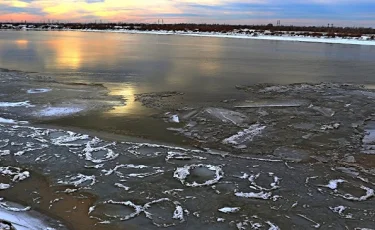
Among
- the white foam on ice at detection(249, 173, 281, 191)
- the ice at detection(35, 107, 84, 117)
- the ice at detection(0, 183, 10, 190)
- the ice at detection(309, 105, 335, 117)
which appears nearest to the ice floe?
the white foam on ice at detection(249, 173, 281, 191)

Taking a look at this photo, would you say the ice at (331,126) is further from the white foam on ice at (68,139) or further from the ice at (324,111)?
the white foam on ice at (68,139)

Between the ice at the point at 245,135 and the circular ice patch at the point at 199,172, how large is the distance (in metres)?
1.07

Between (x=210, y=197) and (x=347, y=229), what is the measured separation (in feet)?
4.79

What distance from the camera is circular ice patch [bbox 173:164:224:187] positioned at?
185 inches

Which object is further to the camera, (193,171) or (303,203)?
(193,171)

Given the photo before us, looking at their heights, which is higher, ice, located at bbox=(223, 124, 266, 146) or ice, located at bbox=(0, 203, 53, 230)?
ice, located at bbox=(223, 124, 266, 146)

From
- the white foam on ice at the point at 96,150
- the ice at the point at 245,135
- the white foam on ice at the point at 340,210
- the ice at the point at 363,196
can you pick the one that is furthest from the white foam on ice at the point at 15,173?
the ice at the point at 363,196

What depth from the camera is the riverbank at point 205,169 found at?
3949 mm

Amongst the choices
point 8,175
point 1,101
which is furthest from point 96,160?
point 1,101

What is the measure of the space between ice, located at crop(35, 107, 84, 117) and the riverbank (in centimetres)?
8

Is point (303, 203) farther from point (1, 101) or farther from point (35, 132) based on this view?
point (1, 101)

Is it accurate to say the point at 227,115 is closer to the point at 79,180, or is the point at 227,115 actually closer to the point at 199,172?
the point at 199,172

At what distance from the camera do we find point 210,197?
4.32 metres

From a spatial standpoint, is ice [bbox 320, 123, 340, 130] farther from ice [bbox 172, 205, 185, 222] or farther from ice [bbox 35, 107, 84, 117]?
ice [bbox 35, 107, 84, 117]
